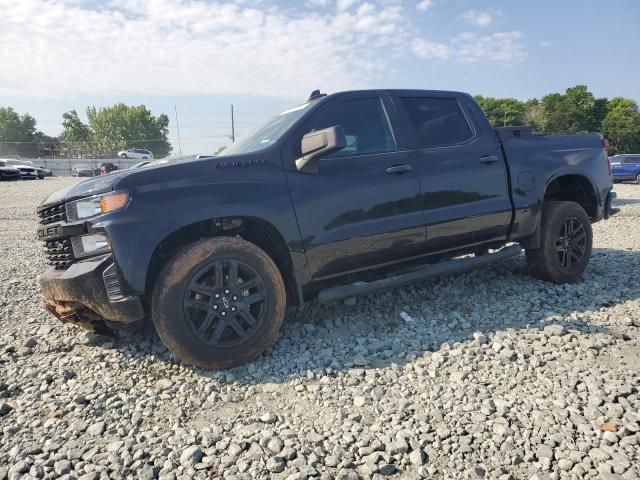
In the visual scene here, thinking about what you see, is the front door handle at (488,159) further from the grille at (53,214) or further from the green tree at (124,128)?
the green tree at (124,128)

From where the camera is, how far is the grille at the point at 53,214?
10.2 ft

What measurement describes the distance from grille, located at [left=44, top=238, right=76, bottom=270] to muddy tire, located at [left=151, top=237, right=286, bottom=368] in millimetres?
674

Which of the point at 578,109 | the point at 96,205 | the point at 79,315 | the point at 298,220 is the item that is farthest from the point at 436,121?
the point at 578,109

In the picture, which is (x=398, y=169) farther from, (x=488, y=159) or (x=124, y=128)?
(x=124, y=128)

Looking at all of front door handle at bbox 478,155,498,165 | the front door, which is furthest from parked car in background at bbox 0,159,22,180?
front door handle at bbox 478,155,498,165

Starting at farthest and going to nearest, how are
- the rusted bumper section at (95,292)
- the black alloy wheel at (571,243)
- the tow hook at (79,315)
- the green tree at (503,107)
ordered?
the green tree at (503,107)
the black alloy wheel at (571,243)
the tow hook at (79,315)
the rusted bumper section at (95,292)

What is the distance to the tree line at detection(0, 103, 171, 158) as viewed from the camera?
9306 cm

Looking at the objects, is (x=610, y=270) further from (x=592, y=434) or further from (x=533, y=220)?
(x=592, y=434)

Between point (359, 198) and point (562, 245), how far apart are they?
2.42 m

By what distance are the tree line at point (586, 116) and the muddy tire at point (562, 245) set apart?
178 ft

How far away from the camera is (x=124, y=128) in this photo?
9788 cm

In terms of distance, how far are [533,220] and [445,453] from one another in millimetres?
2875

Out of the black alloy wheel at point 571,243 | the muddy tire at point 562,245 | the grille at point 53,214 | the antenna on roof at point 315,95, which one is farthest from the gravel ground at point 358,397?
the antenna on roof at point 315,95

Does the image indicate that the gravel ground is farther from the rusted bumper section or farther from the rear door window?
the rear door window
